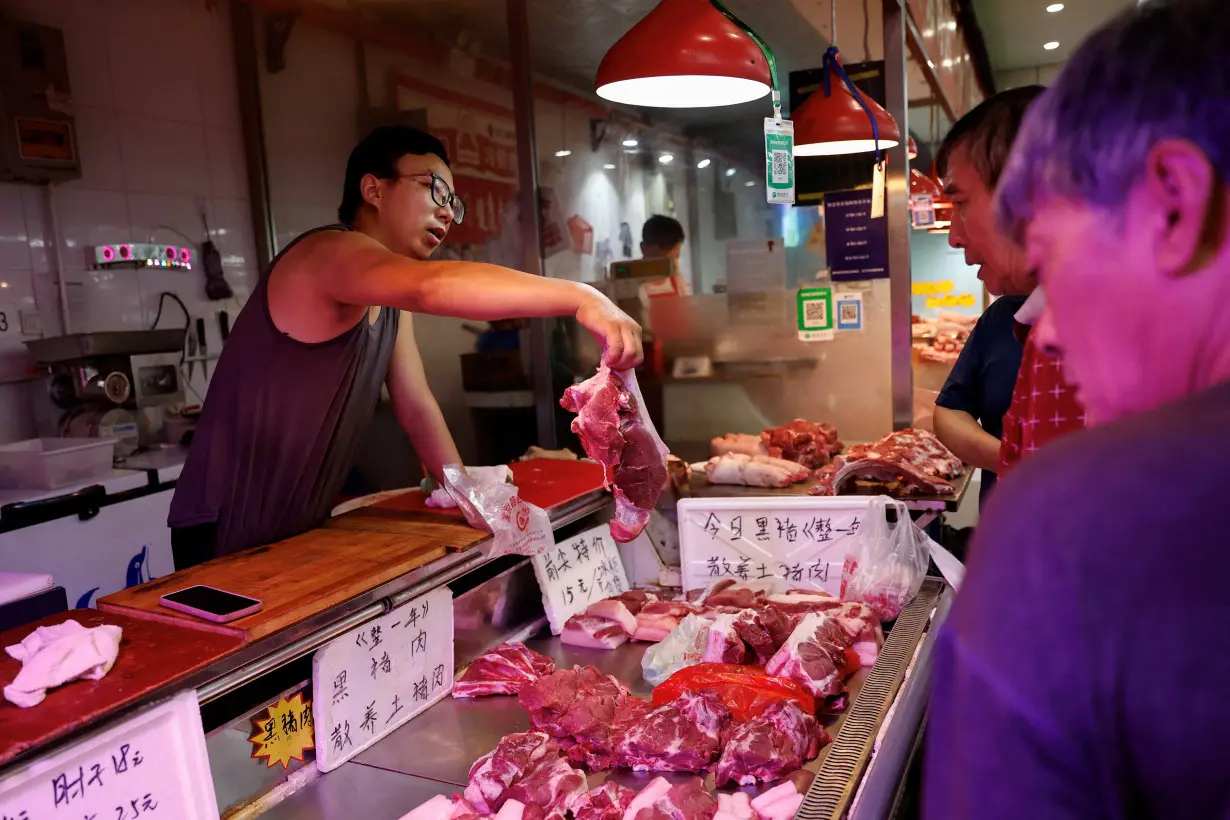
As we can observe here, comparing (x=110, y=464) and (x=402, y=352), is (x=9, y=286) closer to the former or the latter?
(x=110, y=464)

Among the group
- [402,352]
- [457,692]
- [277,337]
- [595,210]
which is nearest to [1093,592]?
[457,692]

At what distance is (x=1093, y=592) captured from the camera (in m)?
0.60

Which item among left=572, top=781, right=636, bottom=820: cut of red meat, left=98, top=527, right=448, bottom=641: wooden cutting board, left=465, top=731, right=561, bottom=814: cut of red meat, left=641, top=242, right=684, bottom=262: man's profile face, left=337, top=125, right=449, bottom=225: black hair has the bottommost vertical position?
left=572, top=781, right=636, bottom=820: cut of red meat

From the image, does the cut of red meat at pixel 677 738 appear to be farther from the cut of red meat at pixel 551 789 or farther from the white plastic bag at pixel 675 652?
the white plastic bag at pixel 675 652

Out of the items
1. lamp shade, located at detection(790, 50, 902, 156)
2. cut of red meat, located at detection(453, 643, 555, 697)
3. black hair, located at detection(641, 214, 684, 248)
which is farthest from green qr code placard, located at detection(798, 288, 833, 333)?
cut of red meat, located at detection(453, 643, 555, 697)

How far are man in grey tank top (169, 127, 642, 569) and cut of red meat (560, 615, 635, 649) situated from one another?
81 centimetres

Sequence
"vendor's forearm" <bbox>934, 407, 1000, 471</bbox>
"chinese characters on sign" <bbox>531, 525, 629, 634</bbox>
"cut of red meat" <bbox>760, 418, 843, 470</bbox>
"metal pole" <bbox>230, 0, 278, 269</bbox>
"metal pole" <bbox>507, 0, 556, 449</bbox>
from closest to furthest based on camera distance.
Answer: "chinese characters on sign" <bbox>531, 525, 629, 634</bbox> < "vendor's forearm" <bbox>934, 407, 1000, 471</bbox> < "cut of red meat" <bbox>760, 418, 843, 470</bbox> < "metal pole" <bbox>507, 0, 556, 449</bbox> < "metal pole" <bbox>230, 0, 278, 269</bbox>

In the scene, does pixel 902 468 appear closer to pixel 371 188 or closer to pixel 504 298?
pixel 504 298

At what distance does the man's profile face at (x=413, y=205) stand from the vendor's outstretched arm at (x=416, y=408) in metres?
0.45

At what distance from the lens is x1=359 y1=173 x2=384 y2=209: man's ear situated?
2.72m

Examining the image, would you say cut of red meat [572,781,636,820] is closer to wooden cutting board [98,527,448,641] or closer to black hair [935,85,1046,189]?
wooden cutting board [98,527,448,641]

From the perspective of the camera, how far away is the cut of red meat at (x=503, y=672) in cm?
223

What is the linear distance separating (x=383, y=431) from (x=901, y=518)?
4.24 meters

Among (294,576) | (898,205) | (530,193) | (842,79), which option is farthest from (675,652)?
(530,193)
